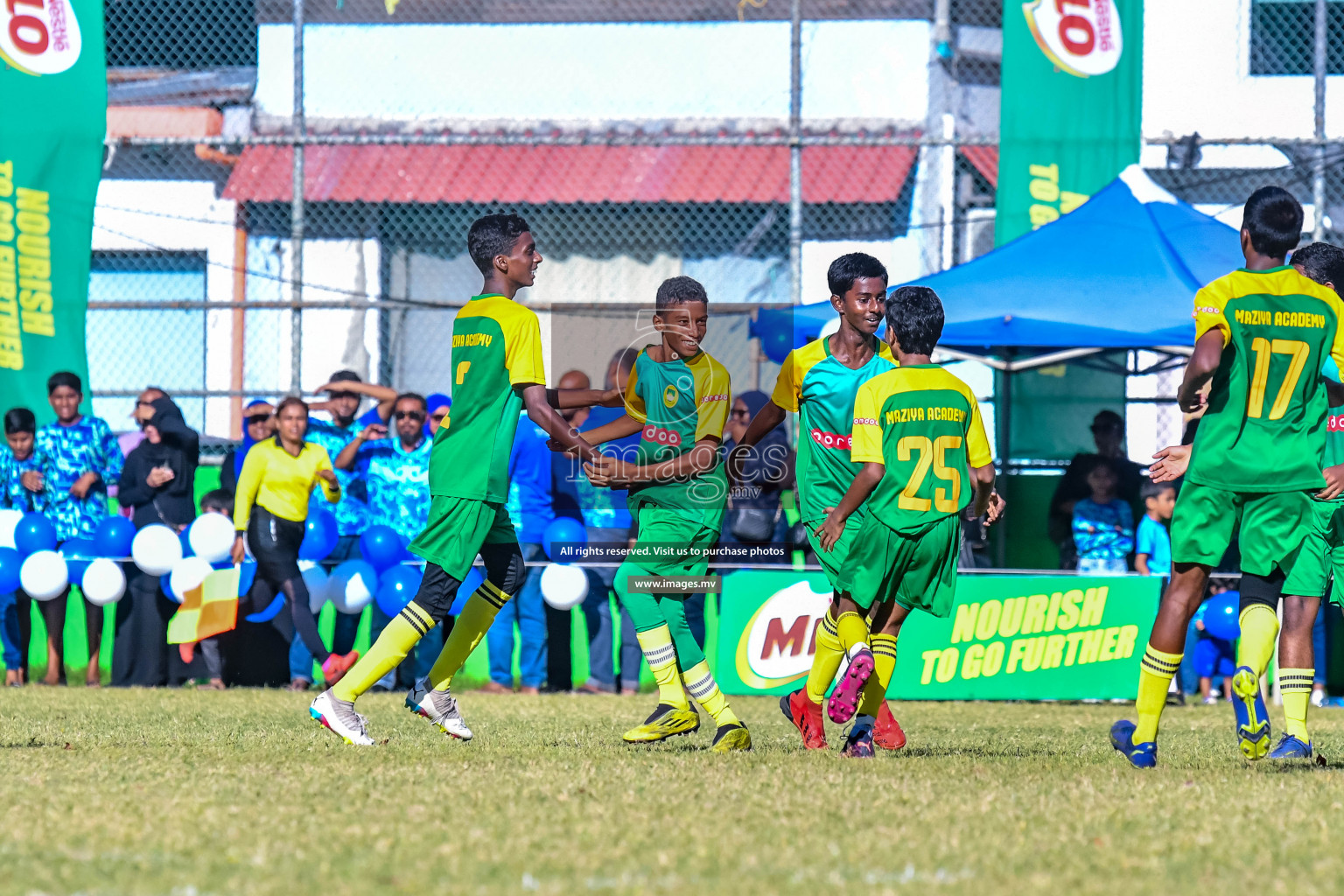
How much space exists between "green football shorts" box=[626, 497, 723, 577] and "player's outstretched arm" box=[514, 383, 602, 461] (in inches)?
21.1

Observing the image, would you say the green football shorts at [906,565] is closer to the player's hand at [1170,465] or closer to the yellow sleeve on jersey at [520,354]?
the player's hand at [1170,465]

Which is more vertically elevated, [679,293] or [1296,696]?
[679,293]

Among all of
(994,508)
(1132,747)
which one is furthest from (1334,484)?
(994,508)

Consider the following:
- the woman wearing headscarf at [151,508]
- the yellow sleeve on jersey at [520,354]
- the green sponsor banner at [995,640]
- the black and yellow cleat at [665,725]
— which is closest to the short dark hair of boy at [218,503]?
the woman wearing headscarf at [151,508]

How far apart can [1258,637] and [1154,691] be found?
15.5 inches

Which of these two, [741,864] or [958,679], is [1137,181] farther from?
[741,864]

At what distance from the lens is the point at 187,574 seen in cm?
1056

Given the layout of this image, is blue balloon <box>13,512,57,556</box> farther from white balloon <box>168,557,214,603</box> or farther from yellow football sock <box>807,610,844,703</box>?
yellow football sock <box>807,610,844,703</box>

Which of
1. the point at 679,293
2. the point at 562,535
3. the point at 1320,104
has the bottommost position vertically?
the point at 562,535

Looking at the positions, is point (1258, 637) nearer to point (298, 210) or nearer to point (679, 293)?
point (679, 293)

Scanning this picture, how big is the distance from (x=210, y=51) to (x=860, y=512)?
1233 cm

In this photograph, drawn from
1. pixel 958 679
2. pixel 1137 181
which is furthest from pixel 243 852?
pixel 1137 181

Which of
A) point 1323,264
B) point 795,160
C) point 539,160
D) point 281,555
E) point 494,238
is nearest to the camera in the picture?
point 1323,264

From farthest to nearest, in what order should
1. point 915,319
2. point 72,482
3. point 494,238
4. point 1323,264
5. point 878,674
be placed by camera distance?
point 72,482
point 494,238
point 878,674
point 915,319
point 1323,264
